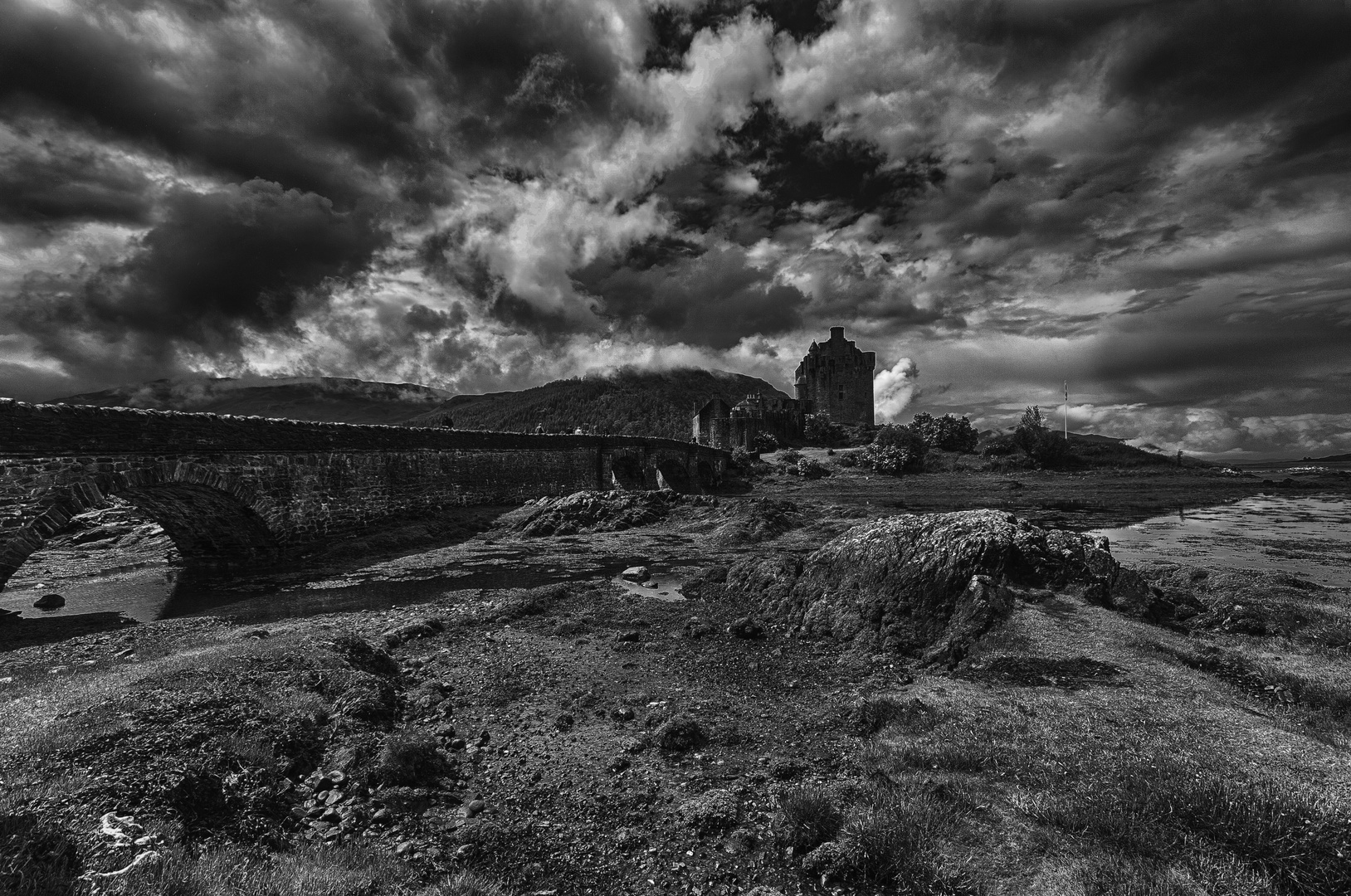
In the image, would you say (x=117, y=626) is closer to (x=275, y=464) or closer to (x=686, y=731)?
(x=275, y=464)

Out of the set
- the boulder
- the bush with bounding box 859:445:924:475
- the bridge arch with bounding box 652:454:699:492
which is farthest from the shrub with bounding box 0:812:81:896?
the bush with bounding box 859:445:924:475

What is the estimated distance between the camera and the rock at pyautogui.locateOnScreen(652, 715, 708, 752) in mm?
7297

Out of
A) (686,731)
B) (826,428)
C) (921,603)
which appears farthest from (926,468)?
(686,731)

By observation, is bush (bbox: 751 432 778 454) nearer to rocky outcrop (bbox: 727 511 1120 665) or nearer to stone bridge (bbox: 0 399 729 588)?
stone bridge (bbox: 0 399 729 588)

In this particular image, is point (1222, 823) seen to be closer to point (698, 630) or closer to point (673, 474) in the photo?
point (698, 630)

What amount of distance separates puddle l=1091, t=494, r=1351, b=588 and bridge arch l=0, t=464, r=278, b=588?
35095 millimetres

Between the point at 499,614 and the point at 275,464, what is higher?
the point at 275,464

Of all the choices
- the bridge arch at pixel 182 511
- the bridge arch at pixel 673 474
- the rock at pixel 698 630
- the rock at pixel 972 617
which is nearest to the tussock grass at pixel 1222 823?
the rock at pixel 972 617

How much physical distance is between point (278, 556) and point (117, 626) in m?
9.14

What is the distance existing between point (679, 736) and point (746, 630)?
5.17 m

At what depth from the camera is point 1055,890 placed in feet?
13.8

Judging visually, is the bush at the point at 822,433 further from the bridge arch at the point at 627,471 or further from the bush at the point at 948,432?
the bridge arch at the point at 627,471

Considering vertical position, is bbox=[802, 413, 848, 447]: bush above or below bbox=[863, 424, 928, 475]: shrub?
above

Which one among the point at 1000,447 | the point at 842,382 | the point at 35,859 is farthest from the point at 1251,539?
the point at 842,382
